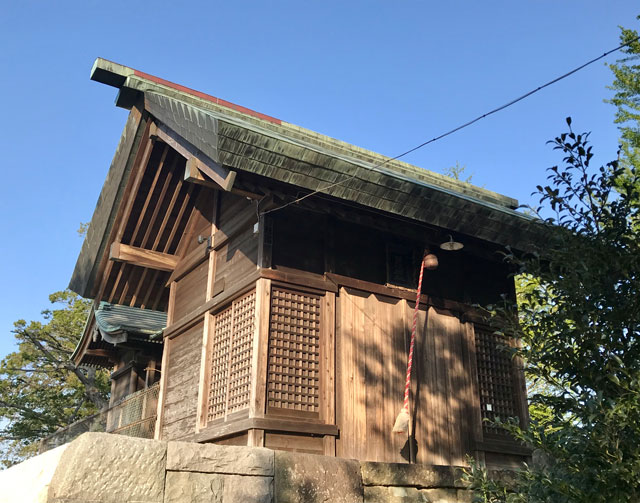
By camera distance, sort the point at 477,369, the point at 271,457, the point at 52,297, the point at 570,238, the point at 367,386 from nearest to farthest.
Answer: the point at 570,238, the point at 271,457, the point at 367,386, the point at 477,369, the point at 52,297

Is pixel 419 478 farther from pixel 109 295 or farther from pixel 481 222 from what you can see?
pixel 109 295

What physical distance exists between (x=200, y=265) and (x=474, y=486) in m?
6.12

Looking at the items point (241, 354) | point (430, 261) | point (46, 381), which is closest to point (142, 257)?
Answer: point (241, 354)

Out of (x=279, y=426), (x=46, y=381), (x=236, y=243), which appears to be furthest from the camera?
(x=46, y=381)

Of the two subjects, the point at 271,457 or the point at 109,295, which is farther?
the point at 109,295

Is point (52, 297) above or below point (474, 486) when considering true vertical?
above

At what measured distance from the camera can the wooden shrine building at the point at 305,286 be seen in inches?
273

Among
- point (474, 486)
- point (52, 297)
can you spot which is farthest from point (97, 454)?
point (52, 297)

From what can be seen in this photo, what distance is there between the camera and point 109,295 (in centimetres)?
1182

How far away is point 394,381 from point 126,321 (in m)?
5.87

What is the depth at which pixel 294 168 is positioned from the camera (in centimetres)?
654

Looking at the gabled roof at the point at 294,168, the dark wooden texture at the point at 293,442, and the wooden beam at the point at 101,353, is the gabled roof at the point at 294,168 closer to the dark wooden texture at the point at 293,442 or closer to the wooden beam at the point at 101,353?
the dark wooden texture at the point at 293,442

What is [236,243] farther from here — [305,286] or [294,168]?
[294,168]

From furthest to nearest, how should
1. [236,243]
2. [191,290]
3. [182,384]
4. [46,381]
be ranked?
A: [46,381]
[191,290]
[182,384]
[236,243]
